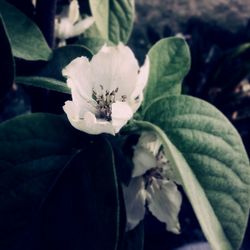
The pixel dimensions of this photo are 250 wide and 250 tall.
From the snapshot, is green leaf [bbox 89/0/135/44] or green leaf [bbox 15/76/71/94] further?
green leaf [bbox 89/0/135/44]

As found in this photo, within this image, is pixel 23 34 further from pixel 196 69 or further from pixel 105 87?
pixel 196 69

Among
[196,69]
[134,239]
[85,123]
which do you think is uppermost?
[85,123]

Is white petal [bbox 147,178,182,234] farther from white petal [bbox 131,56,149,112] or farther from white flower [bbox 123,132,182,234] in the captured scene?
white petal [bbox 131,56,149,112]

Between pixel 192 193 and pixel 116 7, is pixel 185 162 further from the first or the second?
pixel 116 7

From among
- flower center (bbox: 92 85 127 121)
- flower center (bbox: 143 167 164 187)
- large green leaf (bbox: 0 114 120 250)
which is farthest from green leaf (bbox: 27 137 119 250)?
flower center (bbox: 143 167 164 187)

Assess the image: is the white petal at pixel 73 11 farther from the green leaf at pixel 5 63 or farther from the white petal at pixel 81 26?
the green leaf at pixel 5 63

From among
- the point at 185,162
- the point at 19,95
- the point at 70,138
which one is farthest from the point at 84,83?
the point at 19,95

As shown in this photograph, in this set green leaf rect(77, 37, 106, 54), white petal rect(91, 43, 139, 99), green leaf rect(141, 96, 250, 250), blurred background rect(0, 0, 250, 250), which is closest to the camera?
green leaf rect(141, 96, 250, 250)


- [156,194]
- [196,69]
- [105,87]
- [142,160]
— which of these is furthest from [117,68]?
[196,69]
